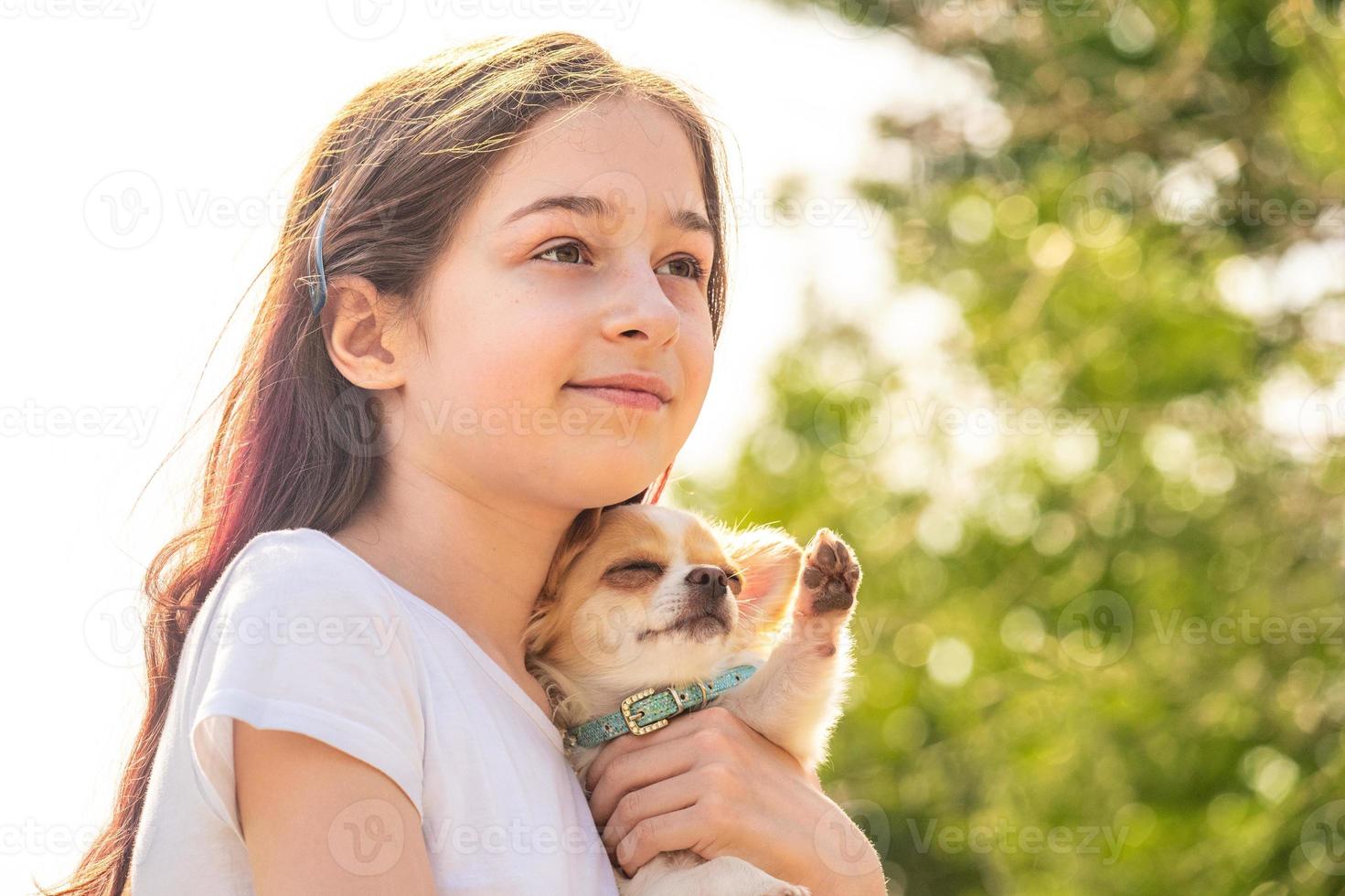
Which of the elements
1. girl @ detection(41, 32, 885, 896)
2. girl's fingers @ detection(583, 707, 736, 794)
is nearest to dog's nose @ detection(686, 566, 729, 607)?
girl's fingers @ detection(583, 707, 736, 794)

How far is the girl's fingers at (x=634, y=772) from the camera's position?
2254 millimetres

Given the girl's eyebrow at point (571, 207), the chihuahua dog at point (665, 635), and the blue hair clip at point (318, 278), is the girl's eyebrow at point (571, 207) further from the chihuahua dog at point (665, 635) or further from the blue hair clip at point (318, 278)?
the chihuahua dog at point (665, 635)

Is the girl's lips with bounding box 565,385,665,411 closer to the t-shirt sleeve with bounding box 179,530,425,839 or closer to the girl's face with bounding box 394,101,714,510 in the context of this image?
the girl's face with bounding box 394,101,714,510

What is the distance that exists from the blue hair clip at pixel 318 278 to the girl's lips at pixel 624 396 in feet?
1.40

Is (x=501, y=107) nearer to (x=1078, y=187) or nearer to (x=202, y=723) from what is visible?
(x=202, y=723)

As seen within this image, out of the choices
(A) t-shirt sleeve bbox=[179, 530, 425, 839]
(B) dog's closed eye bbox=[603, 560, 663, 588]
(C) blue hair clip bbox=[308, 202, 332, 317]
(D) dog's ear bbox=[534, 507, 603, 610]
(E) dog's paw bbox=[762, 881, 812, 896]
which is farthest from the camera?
(B) dog's closed eye bbox=[603, 560, 663, 588]

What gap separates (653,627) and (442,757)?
1.00 metres

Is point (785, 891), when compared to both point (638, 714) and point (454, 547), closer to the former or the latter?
point (638, 714)

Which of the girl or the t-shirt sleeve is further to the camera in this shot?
the girl

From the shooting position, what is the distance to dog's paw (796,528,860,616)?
238cm

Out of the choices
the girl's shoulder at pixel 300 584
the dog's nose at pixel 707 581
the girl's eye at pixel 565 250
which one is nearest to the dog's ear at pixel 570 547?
the dog's nose at pixel 707 581

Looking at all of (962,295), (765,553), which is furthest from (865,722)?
(765,553)

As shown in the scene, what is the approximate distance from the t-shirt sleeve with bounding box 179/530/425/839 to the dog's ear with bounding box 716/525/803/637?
1.31 m

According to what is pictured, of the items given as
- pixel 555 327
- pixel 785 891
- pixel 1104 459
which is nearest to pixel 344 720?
pixel 555 327
